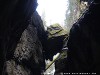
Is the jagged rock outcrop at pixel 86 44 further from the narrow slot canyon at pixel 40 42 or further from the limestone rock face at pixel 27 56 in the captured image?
the limestone rock face at pixel 27 56

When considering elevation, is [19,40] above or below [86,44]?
above

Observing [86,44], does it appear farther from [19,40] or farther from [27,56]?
[27,56]

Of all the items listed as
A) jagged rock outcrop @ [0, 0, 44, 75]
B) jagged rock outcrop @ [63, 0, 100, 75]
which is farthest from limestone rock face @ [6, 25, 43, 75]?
jagged rock outcrop @ [63, 0, 100, 75]

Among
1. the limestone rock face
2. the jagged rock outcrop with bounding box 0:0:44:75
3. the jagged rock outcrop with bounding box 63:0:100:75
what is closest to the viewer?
the jagged rock outcrop with bounding box 0:0:44:75

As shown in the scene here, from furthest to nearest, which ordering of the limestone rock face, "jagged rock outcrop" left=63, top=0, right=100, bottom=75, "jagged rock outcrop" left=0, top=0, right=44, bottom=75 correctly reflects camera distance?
the limestone rock face
"jagged rock outcrop" left=63, top=0, right=100, bottom=75
"jagged rock outcrop" left=0, top=0, right=44, bottom=75

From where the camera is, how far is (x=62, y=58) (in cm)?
1694

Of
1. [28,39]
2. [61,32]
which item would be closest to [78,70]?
[28,39]

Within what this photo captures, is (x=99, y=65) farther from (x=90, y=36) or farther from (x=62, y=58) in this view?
(x=62, y=58)

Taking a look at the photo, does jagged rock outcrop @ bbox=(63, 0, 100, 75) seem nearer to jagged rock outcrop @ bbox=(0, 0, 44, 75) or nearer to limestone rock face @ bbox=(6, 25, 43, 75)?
jagged rock outcrop @ bbox=(0, 0, 44, 75)

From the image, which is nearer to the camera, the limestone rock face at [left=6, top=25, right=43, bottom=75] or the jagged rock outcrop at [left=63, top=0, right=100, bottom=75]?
the jagged rock outcrop at [left=63, top=0, right=100, bottom=75]

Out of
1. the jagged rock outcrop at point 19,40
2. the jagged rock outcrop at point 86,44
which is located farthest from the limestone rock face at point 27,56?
the jagged rock outcrop at point 86,44

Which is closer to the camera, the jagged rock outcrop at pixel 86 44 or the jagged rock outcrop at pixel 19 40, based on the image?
the jagged rock outcrop at pixel 19 40

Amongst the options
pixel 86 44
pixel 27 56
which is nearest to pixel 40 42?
pixel 27 56

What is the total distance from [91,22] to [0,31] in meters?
5.33
